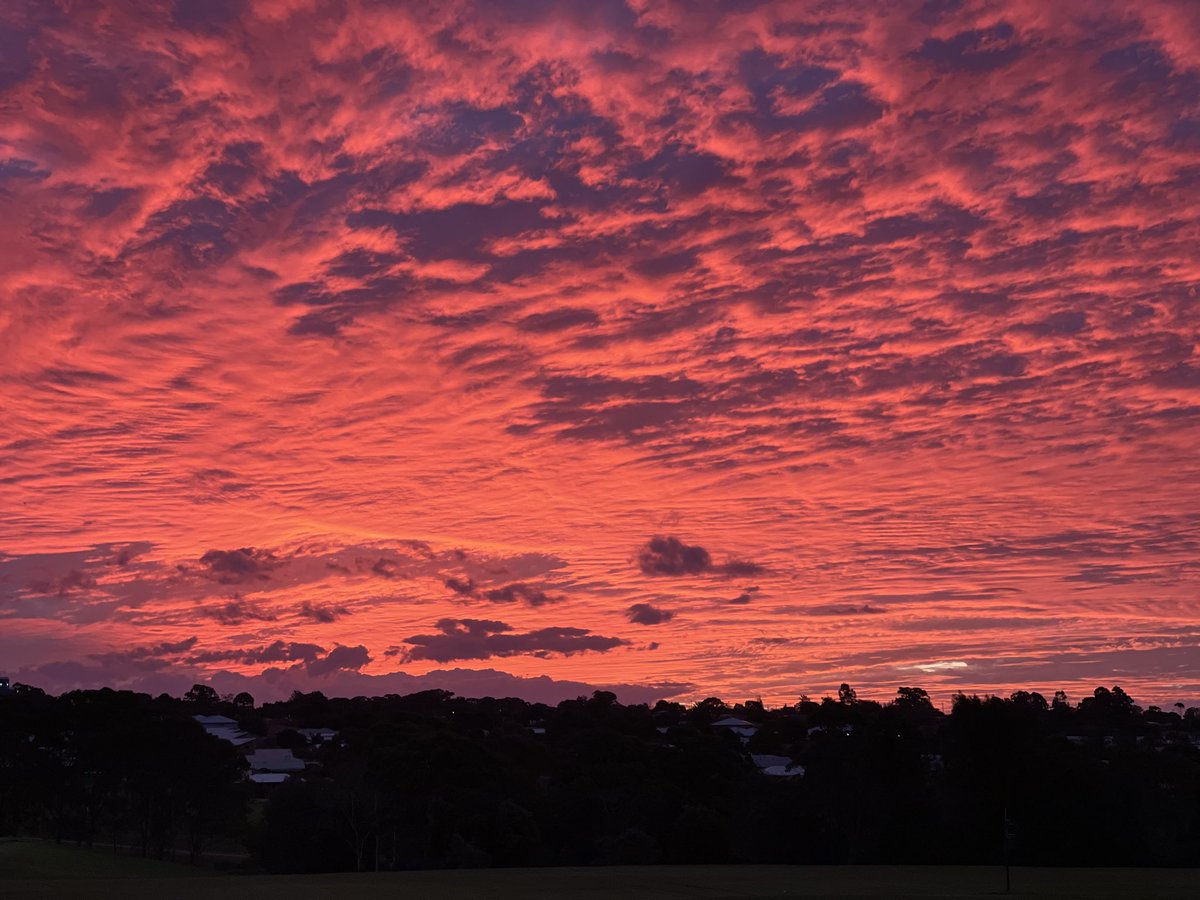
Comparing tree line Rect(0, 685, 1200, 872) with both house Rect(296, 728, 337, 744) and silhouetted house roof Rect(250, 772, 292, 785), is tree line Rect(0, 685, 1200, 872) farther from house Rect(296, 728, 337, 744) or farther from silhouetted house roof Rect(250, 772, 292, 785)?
house Rect(296, 728, 337, 744)

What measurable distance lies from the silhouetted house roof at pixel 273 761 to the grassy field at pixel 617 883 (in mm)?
49043

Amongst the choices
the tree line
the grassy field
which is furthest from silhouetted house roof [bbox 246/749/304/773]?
the grassy field

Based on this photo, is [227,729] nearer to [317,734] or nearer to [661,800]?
[317,734]

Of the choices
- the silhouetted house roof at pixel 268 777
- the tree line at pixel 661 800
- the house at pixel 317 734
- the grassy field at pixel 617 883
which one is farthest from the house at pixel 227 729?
the grassy field at pixel 617 883

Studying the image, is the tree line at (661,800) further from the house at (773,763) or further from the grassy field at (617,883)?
the house at (773,763)

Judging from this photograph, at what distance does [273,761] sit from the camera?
145250 mm

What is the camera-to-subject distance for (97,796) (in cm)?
10912

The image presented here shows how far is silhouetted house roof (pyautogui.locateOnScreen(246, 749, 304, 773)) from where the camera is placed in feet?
454

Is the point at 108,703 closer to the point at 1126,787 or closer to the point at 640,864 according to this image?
the point at 640,864

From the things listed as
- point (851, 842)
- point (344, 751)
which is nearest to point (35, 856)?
point (344, 751)

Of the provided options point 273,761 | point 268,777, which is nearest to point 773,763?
point 268,777

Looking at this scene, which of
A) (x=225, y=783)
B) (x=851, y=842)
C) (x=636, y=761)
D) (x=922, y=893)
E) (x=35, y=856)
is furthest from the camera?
(x=225, y=783)

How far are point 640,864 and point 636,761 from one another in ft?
45.0

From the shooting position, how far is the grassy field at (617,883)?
2518 inches
